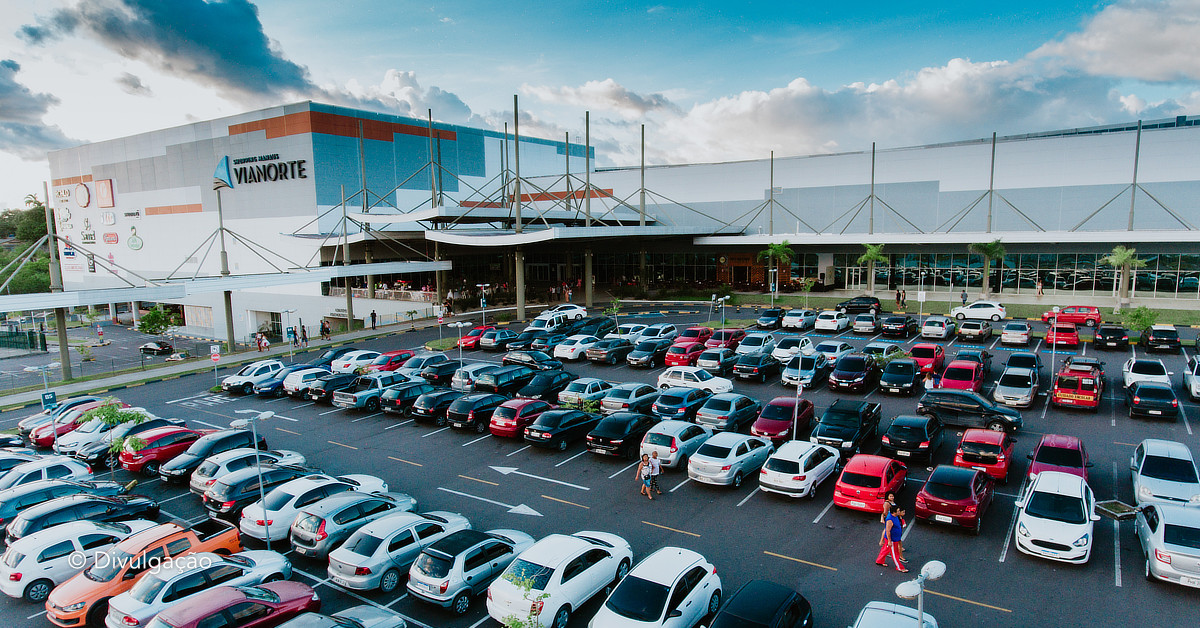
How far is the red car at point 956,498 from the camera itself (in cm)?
1380

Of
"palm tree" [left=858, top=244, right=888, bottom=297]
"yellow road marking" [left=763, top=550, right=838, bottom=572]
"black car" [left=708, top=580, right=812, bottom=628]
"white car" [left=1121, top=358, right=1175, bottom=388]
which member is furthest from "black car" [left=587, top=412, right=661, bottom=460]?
"palm tree" [left=858, top=244, right=888, bottom=297]

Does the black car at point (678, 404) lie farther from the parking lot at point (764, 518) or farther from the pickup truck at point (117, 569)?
the pickup truck at point (117, 569)

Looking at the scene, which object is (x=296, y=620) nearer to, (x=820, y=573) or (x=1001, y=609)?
(x=820, y=573)

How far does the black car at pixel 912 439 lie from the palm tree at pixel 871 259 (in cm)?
3448

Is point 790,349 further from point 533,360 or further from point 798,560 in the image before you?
point 798,560

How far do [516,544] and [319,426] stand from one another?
14507mm

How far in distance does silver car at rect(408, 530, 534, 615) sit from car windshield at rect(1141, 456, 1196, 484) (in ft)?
48.0

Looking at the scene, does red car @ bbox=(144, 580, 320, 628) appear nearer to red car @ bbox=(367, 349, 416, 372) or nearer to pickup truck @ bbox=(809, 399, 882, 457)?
pickup truck @ bbox=(809, 399, 882, 457)

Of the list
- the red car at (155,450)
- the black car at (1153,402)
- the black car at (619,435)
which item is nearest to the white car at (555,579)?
the black car at (619,435)

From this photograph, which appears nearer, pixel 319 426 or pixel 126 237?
pixel 319 426

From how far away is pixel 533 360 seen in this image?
101ft

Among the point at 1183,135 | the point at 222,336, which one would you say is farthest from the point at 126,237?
the point at 1183,135

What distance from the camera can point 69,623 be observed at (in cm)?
1156

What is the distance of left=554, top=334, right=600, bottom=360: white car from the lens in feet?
109
